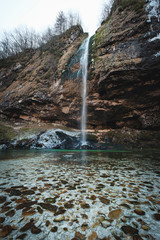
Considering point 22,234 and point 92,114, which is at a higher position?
point 92,114

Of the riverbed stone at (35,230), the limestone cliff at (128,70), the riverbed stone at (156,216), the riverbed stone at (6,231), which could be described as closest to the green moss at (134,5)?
the limestone cliff at (128,70)

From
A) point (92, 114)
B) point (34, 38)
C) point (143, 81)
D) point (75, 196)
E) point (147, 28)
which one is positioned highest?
point (34, 38)

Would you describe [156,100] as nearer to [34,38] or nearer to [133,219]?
[133,219]

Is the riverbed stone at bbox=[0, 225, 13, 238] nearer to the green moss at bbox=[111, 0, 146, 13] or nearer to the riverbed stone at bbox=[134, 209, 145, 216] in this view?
the riverbed stone at bbox=[134, 209, 145, 216]

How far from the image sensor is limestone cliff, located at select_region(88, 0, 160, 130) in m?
10.4

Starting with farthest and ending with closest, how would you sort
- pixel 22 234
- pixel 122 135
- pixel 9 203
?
1. pixel 122 135
2. pixel 9 203
3. pixel 22 234

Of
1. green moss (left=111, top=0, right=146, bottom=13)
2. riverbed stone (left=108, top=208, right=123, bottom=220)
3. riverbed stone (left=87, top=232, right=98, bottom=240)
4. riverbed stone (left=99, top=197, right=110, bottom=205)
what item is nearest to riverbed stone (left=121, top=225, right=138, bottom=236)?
riverbed stone (left=108, top=208, right=123, bottom=220)

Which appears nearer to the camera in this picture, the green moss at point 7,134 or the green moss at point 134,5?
the green moss at point 134,5

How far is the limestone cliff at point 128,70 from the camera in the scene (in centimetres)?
1045

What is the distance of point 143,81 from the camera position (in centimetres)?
1152

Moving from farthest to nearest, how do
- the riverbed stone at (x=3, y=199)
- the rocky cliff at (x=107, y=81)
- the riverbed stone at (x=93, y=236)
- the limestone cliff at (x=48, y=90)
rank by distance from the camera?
the limestone cliff at (x=48, y=90) < the rocky cliff at (x=107, y=81) < the riverbed stone at (x=3, y=199) < the riverbed stone at (x=93, y=236)

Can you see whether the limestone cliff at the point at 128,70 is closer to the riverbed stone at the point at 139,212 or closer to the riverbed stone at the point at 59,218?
the riverbed stone at the point at 139,212

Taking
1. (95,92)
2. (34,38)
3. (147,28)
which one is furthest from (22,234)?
(34,38)

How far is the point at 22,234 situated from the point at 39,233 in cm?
16
